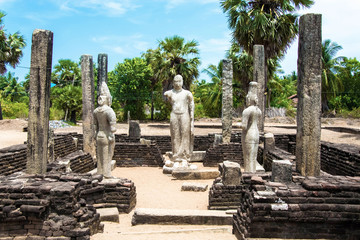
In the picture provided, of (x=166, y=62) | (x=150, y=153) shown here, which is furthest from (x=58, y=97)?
(x=150, y=153)

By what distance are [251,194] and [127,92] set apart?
79.1 ft

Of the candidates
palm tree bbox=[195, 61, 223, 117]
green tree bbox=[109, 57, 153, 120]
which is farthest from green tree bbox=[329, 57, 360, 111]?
green tree bbox=[109, 57, 153, 120]

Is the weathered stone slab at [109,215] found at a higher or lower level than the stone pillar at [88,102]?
lower

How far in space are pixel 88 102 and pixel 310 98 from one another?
7014mm

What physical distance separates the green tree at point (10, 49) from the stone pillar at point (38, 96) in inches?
703

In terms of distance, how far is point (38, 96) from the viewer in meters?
5.86

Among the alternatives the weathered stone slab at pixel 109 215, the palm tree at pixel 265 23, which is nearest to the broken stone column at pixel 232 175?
the weathered stone slab at pixel 109 215

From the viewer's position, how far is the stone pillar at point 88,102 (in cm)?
1066

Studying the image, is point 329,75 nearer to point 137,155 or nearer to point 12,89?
point 137,155

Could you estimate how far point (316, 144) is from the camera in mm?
5828

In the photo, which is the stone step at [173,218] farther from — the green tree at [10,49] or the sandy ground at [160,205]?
the green tree at [10,49]

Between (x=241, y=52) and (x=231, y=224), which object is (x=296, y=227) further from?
(x=241, y=52)

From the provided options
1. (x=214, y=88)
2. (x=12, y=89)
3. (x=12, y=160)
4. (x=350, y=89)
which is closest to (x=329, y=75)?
(x=350, y=89)

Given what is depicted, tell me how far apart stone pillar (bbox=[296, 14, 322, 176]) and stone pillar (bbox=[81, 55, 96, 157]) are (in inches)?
269
